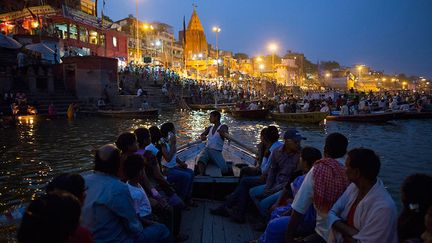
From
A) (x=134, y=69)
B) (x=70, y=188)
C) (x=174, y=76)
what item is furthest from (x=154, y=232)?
(x=174, y=76)

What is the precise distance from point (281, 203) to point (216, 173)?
9.70 feet

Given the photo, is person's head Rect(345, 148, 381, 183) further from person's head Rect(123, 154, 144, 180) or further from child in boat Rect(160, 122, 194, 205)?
child in boat Rect(160, 122, 194, 205)

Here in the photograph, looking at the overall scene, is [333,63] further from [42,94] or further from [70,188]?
[70,188]

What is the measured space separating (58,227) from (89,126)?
21058mm

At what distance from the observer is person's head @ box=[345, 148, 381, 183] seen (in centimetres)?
271

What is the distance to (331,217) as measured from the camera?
9.72ft

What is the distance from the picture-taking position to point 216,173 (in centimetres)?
710

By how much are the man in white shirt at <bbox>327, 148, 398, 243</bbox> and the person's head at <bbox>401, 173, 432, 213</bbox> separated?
118 millimetres

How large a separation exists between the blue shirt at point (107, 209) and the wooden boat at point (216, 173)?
10.7 feet

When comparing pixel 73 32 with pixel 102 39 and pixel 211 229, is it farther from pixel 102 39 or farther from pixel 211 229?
pixel 211 229

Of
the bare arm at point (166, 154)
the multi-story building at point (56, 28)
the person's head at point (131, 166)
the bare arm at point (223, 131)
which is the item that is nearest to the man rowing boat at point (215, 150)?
the bare arm at point (223, 131)

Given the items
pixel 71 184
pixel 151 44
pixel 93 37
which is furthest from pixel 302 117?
pixel 151 44

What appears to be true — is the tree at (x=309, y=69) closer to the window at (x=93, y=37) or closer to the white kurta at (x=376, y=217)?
the window at (x=93, y=37)

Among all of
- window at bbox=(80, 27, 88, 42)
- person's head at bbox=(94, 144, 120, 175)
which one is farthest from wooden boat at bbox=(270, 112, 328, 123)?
window at bbox=(80, 27, 88, 42)
